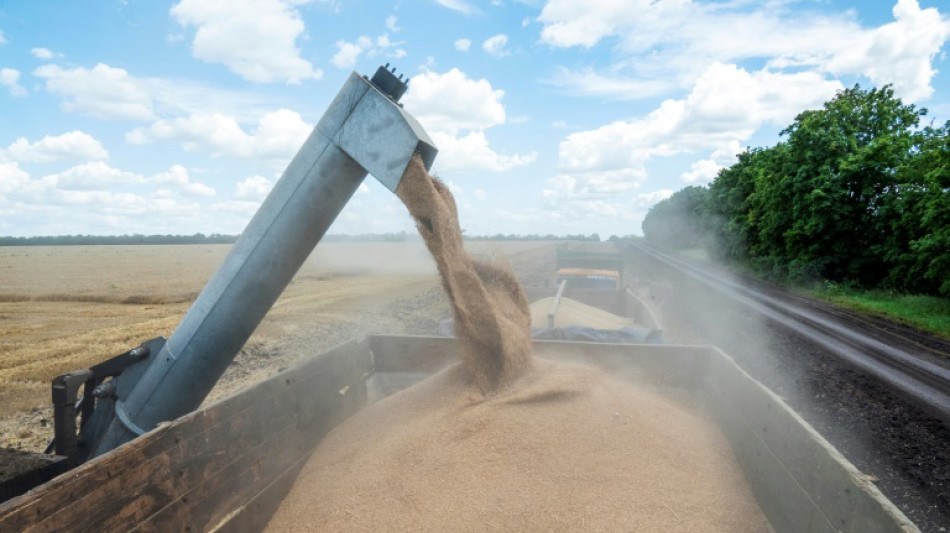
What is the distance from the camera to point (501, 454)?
3.72 metres

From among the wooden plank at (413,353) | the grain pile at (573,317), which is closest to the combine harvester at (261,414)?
the wooden plank at (413,353)

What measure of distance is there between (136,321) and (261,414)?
13.6m

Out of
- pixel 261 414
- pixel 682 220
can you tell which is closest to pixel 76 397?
pixel 261 414

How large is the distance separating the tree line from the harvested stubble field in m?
15.4

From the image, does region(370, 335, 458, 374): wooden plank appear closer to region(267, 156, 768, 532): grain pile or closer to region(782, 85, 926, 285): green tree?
region(267, 156, 768, 532): grain pile

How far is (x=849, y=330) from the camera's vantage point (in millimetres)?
14539

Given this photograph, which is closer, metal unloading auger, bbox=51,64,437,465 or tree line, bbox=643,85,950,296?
metal unloading auger, bbox=51,64,437,465

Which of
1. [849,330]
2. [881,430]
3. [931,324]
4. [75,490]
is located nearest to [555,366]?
[75,490]

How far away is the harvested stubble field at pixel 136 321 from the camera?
8391 millimetres

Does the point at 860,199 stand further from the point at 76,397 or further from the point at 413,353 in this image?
the point at 76,397

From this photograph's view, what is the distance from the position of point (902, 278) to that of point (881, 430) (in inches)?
656

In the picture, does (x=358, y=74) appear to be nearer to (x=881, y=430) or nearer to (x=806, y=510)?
(x=806, y=510)

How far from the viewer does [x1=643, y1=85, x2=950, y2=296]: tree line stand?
1738 centimetres

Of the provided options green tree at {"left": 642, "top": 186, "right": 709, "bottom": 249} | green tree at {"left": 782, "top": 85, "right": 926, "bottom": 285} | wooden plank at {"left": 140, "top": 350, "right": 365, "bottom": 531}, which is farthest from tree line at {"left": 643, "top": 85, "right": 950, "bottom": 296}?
green tree at {"left": 642, "top": 186, "right": 709, "bottom": 249}
